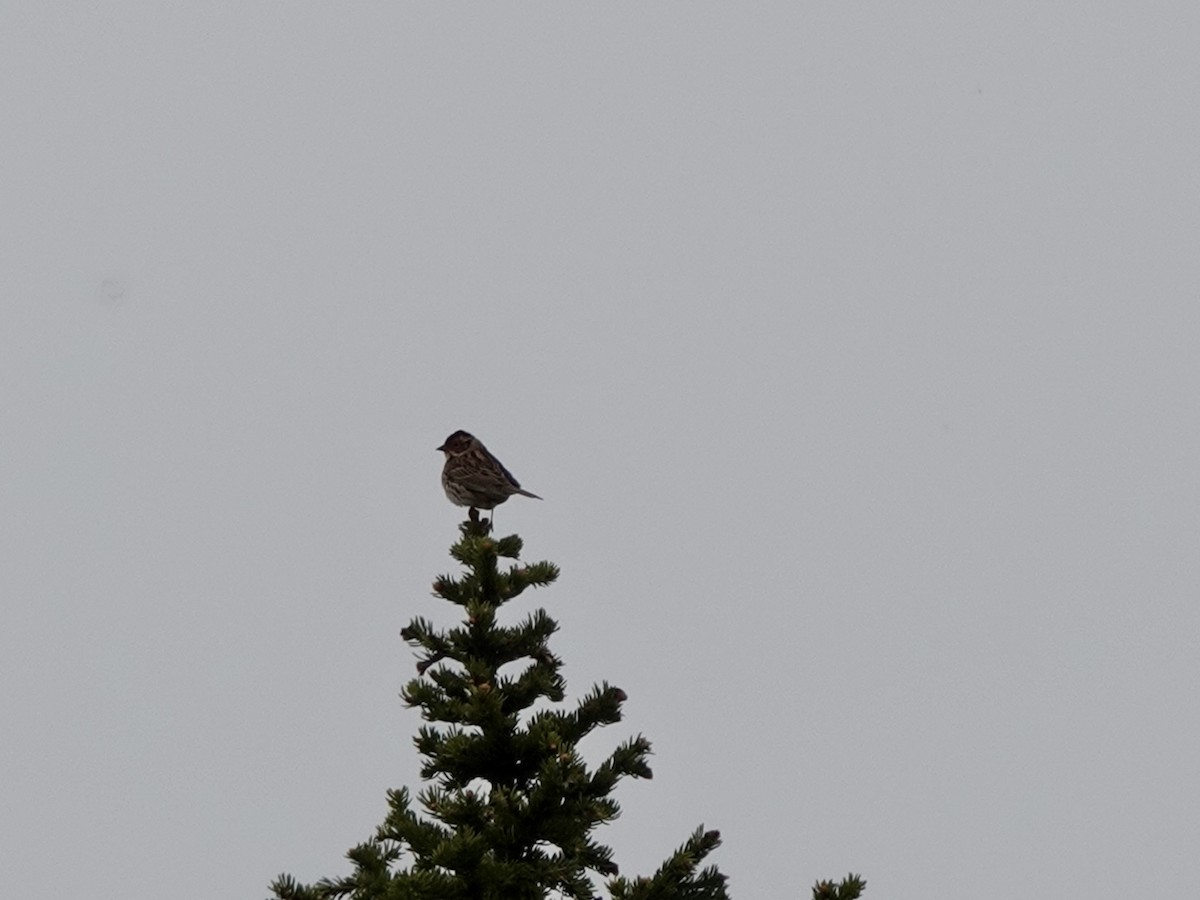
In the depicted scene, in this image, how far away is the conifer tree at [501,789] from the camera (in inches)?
345

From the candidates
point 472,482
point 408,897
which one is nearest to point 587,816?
point 408,897

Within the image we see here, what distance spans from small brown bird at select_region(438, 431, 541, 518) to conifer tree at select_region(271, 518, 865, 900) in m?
3.97

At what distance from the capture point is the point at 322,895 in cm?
912

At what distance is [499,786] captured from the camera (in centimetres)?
944

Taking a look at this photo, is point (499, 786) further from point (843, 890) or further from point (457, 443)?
point (457, 443)

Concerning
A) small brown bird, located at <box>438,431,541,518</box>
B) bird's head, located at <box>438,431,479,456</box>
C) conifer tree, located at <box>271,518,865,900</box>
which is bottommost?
conifer tree, located at <box>271,518,865,900</box>

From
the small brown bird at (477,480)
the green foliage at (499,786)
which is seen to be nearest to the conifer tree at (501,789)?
the green foliage at (499,786)

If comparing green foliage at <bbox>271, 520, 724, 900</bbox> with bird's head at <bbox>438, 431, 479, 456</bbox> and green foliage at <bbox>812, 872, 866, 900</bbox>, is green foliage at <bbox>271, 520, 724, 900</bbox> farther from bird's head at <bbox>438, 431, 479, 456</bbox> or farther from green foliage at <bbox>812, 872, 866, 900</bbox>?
bird's head at <bbox>438, 431, 479, 456</bbox>

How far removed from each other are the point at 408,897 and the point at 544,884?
738 mm

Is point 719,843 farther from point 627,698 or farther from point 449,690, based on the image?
point 449,690

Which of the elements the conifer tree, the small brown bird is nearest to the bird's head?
the small brown bird

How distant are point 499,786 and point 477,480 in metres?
4.93

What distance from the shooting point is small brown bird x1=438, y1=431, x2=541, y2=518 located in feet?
46.1

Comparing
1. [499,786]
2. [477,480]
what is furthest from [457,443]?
[499,786]
